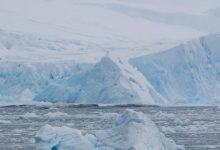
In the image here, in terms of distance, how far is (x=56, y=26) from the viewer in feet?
269

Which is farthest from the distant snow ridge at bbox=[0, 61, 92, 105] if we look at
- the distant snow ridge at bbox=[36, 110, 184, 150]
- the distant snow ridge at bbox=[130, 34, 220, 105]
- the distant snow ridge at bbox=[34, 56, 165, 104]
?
the distant snow ridge at bbox=[36, 110, 184, 150]

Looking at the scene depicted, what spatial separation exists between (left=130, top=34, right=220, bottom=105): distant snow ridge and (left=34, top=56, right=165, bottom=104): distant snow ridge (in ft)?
8.49

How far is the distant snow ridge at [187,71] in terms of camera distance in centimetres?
4369

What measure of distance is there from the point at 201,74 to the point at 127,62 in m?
4.43

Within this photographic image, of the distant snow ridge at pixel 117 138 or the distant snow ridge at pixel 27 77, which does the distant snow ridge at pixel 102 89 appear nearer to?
the distant snow ridge at pixel 27 77

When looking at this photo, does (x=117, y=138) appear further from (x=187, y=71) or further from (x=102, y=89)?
(x=187, y=71)

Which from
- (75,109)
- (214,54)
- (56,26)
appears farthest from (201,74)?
(56,26)

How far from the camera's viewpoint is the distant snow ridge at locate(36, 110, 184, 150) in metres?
18.0

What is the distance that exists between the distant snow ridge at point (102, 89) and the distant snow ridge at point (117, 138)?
19297 millimetres

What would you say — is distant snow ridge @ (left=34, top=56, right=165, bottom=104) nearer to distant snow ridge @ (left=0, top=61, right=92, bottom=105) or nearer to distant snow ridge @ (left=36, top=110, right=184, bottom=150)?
distant snow ridge @ (left=0, top=61, right=92, bottom=105)

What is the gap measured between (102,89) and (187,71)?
753 centimetres

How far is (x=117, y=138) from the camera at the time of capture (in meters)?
18.5

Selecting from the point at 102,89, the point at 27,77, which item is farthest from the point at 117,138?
the point at 27,77

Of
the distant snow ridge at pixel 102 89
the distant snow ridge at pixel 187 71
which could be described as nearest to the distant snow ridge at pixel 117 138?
the distant snow ridge at pixel 102 89
